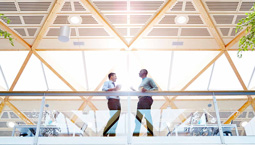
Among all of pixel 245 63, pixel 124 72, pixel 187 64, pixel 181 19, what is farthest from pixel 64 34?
pixel 245 63

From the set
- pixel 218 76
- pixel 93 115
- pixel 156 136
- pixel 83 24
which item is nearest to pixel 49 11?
pixel 83 24

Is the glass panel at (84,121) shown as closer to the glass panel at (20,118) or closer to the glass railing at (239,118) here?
the glass panel at (20,118)

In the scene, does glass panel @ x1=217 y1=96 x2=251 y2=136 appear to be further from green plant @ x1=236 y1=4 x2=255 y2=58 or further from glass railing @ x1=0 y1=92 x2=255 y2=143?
green plant @ x1=236 y1=4 x2=255 y2=58

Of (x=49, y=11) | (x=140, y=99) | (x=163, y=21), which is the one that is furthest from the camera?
(x=163, y=21)

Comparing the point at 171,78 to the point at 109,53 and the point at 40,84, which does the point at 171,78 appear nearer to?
the point at 109,53

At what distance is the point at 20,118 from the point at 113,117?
294 cm

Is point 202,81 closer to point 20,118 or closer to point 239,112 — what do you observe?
point 239,112

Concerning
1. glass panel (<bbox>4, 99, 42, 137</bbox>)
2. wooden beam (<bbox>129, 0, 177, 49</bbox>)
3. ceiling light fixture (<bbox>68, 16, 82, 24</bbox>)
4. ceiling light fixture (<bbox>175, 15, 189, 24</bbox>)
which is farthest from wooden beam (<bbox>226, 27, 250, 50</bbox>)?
glass panel (<bbox>4, 99, 42, 137</bbox>)

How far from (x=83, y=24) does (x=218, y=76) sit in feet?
22.8

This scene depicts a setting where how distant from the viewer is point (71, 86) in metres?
12.6

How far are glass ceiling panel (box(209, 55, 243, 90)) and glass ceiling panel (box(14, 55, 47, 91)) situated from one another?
333 inches

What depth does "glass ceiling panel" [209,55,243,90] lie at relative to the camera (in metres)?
12.3

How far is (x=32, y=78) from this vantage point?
42.2 feet

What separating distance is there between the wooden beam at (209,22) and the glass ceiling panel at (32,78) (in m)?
7.65
